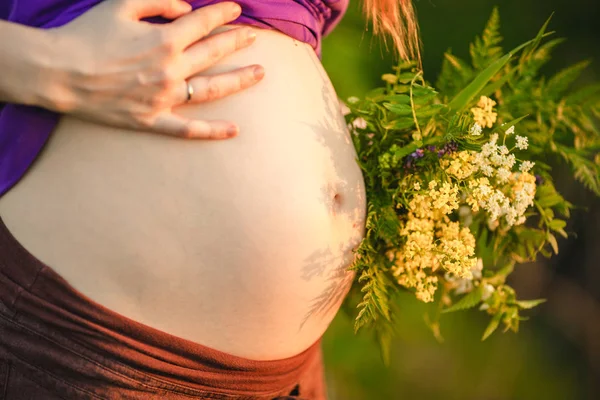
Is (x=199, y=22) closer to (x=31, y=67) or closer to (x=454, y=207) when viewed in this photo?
(x=31, y=67)

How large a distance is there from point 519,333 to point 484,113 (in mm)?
2050

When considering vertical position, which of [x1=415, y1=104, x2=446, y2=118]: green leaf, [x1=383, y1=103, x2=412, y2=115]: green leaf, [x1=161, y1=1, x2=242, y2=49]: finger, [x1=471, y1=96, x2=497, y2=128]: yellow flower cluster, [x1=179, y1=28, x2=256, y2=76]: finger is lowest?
[x1=471, y1=96, x2=497, y2=128]: yellow flower cluster

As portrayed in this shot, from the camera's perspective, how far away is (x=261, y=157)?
0.91 metres

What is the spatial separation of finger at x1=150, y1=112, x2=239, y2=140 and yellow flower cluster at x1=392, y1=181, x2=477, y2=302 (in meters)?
0.36

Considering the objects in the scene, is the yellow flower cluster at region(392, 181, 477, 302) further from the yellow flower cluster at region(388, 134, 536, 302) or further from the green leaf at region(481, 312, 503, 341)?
the green leaf at region(481, 312, 503, 341)

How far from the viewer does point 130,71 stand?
0.86 m

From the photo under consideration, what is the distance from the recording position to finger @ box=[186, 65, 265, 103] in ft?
2.91

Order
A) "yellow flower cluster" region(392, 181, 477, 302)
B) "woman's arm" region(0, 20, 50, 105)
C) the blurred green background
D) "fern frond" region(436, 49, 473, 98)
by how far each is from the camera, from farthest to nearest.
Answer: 1. the blurred green background
2. "fern frond" region(436, 49, 473, 98)
3. "yellow flower cluster" region(392, 181, 477, 302)
4. "woman's arm" region(0, 20, 50, 105)

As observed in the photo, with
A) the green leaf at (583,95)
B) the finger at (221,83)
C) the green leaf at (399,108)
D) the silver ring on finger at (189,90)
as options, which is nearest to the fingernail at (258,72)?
the finger at (221,83)

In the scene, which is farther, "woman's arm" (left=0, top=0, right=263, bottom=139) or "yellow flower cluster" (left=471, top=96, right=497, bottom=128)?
"yellow flower cluster" (left=471, top=96, right=497, bottom=128)

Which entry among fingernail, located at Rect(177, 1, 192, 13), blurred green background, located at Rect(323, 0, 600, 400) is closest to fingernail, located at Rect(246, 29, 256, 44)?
fingernail, located at Rect(177, 1, 192, 13)

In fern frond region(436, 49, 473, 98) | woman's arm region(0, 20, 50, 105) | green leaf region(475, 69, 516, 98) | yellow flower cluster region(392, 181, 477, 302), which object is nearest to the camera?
woman's arm region(0, 20, 50, 105)

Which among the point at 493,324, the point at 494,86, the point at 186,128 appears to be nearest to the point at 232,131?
the point at 186,128

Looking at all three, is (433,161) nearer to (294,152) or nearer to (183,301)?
(294,152)
